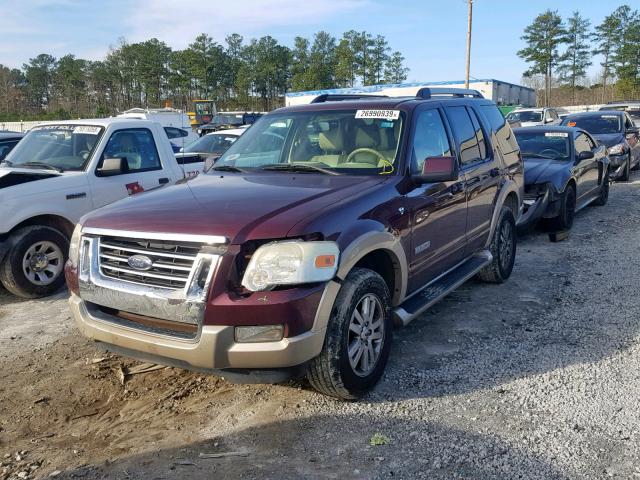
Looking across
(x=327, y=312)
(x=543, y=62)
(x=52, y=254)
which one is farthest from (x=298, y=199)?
(x=543, y=62)

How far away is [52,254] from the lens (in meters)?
6.17

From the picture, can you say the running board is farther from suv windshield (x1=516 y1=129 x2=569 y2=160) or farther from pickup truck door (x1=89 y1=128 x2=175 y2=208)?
suv windshield (x1=516 y1=129 x2=569 y2=160)

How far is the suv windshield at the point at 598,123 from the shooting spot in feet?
46.8

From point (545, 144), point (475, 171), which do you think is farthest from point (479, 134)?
point (545, 144)

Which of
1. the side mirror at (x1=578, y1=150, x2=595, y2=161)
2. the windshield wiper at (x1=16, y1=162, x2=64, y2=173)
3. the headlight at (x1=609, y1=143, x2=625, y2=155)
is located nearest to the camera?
the windshield wiper at (x1=16, y1=162, x2=64, y2=173)

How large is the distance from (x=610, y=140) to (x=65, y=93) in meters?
74.8

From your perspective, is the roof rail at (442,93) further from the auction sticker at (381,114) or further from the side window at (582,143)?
the side window at (582,143)

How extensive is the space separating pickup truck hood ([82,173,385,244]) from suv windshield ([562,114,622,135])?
12.3 metres

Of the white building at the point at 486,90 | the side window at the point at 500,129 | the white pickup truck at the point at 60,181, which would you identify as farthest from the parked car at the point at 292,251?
the white building at the point at 486,90

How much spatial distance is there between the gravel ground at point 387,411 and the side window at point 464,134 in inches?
58.3

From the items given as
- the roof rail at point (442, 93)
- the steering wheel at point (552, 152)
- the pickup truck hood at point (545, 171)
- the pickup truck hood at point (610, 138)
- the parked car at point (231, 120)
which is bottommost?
the pickup truck hood at point (545, 171)

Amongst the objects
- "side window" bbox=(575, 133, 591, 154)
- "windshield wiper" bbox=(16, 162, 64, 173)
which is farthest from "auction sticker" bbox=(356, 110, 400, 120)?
"side window" bbox=(575, 133, 591, 154)

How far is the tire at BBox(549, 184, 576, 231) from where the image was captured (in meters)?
7.99

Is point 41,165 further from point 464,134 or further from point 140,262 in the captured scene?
point 464,134
